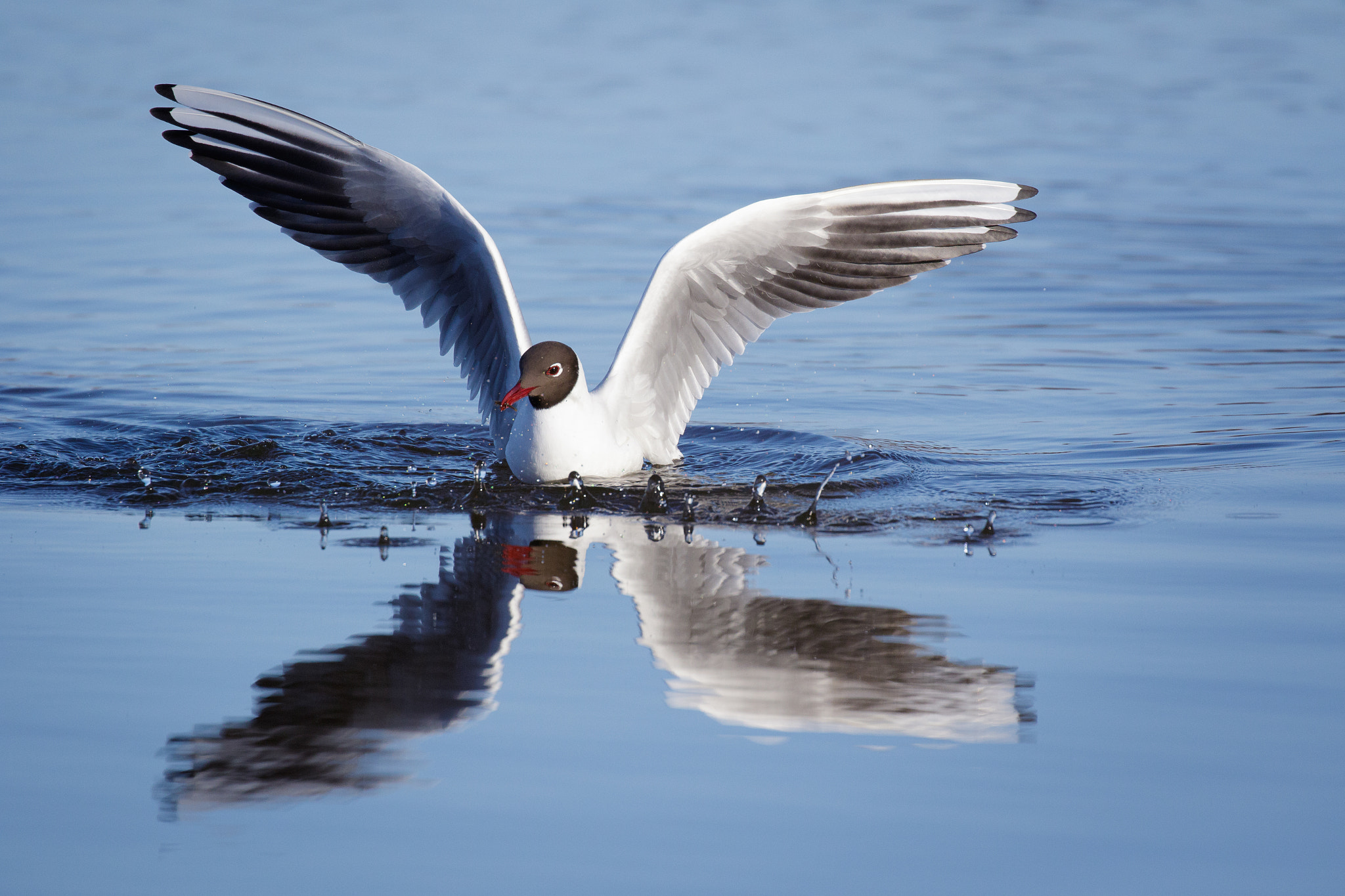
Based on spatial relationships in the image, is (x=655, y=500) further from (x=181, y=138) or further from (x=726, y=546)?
(x=181, y=138)

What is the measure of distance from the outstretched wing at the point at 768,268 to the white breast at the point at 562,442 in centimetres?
31

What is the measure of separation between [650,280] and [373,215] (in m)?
1.38

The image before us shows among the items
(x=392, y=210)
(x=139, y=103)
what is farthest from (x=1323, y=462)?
(x=139, y=103)

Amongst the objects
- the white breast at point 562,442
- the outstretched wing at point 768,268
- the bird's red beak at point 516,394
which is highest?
the outstretched wing at point 768,268

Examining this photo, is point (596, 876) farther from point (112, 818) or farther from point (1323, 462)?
point (1323, 462)

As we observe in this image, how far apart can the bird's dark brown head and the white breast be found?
0.05 metres

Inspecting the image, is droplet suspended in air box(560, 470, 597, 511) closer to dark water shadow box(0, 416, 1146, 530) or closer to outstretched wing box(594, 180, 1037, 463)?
dark water shadow box(0, 416, 1146, 530)

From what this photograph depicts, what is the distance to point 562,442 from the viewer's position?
7094 millimetres

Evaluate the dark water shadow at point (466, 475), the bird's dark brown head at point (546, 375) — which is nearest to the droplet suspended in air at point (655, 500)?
the dark water shadow at point (466, 475)

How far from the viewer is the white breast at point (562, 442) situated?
7.09 metres

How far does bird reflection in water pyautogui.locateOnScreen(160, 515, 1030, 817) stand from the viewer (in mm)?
3756

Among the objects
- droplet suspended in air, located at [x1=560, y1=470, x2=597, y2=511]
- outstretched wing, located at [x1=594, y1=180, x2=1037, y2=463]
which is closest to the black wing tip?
outstretched wing, located at [x1=594, y1=180, x2=1037, y2=463]

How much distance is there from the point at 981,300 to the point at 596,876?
9.38 m

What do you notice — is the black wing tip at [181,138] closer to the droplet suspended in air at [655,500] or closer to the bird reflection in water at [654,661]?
the droplet suspended in air at [655,500]
